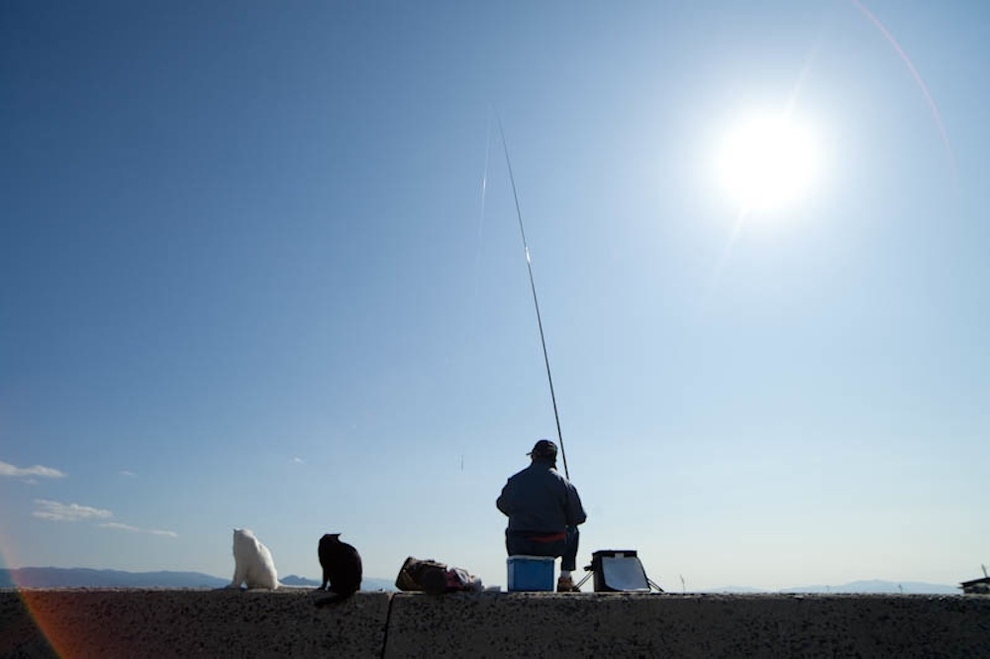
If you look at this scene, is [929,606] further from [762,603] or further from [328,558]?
[328,558]

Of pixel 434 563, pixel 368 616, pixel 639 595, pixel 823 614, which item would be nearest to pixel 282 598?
pixel 368 616

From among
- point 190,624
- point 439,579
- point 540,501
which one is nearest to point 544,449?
point 540,501

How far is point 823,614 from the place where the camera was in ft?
9.63

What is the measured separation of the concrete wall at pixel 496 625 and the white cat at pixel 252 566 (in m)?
0.64

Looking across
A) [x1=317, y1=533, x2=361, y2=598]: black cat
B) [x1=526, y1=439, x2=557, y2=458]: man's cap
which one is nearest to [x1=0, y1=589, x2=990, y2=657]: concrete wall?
[x1=317, y1=533, x2=361, y2=598]: black cat

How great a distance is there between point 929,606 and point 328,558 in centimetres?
347

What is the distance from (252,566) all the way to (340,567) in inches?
35.9

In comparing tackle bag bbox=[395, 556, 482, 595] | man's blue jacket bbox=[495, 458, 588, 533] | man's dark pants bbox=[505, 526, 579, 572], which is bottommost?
tackle bag bbox=[395, 556, 482, 595]

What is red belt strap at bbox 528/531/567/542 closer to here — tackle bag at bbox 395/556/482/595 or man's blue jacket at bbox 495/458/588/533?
man's blue jacket at bbox 495/458/588/533

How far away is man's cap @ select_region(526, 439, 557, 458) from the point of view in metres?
5.65

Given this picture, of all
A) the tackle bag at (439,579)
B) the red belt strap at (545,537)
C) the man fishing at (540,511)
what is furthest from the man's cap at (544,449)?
the tackle bag at (439,579)

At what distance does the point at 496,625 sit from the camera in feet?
9.58

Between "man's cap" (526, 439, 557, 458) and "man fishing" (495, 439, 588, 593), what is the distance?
3.6 inches

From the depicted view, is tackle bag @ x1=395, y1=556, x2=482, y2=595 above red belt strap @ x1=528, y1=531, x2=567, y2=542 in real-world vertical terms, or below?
below
